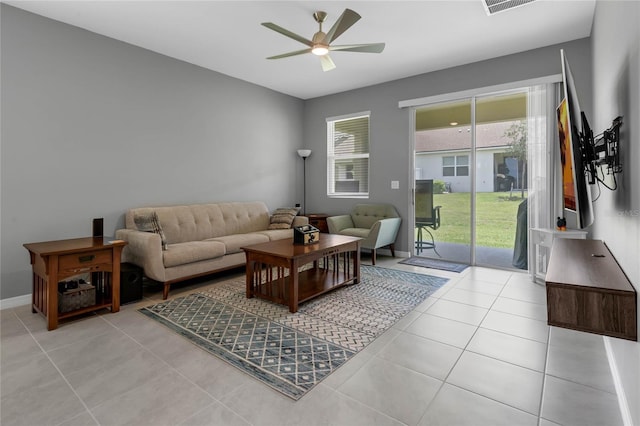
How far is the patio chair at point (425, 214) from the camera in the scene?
199 inches

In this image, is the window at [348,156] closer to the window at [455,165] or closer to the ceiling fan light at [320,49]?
the window at [455,165]

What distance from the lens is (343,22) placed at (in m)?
2.75

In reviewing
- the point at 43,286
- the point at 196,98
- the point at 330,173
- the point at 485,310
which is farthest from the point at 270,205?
the point at 485,310

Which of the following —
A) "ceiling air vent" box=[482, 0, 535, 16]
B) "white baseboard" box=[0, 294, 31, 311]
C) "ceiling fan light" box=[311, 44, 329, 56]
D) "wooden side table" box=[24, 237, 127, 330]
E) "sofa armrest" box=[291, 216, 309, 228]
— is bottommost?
"white baseboard" box=[0, 294, 31, 311]

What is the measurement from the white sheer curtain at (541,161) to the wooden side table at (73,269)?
4.64 m

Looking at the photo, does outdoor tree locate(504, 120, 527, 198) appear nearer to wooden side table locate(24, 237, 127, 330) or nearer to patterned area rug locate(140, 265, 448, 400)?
patterned area rug locate(140, 265, 448, 400)

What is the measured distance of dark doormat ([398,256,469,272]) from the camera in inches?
178

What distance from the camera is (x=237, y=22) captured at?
339cm

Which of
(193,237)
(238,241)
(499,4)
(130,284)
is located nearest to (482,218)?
(499,4)

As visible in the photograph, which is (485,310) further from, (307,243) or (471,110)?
(471,110)

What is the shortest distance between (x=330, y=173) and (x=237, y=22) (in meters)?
3.31

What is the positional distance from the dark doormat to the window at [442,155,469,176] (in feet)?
4.40

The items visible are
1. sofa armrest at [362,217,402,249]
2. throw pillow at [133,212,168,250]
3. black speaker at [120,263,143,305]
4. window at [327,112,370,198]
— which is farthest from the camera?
window at [327,112,370,198]

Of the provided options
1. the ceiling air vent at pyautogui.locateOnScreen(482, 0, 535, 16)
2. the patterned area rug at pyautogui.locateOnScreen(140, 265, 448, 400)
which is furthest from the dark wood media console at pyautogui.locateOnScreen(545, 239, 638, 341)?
the ceiling air vent at pyautogui.locateOnScreen(482, 0, 535, 16)
